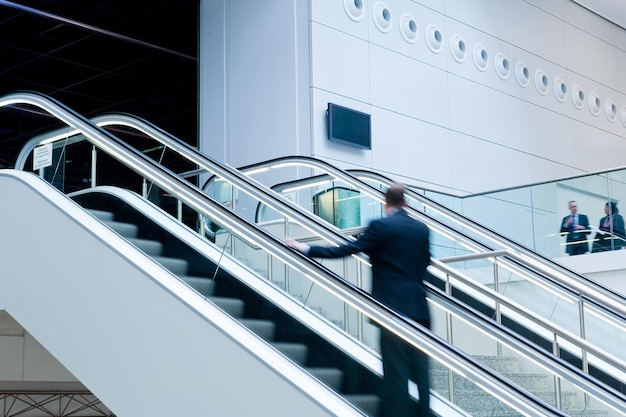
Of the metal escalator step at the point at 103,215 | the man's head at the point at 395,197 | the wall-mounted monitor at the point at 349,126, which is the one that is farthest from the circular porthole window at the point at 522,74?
the man's head at the point at 395,197

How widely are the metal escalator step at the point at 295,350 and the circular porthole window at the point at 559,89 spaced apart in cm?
1206

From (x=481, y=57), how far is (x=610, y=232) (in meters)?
5.25

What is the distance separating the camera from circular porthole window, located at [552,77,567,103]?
634 inches

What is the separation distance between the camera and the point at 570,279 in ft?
23.1

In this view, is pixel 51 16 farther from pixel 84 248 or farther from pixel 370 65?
pixel 84 248

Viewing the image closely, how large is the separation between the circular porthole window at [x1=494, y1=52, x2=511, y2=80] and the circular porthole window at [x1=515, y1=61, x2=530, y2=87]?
26 centimetres

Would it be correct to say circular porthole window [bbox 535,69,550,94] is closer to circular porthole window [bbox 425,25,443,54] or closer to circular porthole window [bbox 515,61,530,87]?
circular porthole window [bbox 515,61,530,87]

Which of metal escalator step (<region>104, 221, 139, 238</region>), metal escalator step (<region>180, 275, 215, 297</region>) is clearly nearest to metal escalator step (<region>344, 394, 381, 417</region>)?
metal escalator step (<region>180, 275, 215, 297</region>)

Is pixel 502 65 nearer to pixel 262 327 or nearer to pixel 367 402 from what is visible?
pixel 262 327

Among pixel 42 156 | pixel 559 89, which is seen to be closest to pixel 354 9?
pixel 559 89

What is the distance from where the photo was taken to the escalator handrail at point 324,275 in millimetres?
4055

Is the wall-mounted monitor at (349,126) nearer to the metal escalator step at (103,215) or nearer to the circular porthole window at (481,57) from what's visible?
the circular porthole window at (481,57)

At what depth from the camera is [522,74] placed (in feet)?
50.2

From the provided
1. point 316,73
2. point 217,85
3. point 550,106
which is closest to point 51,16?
point 217,85
